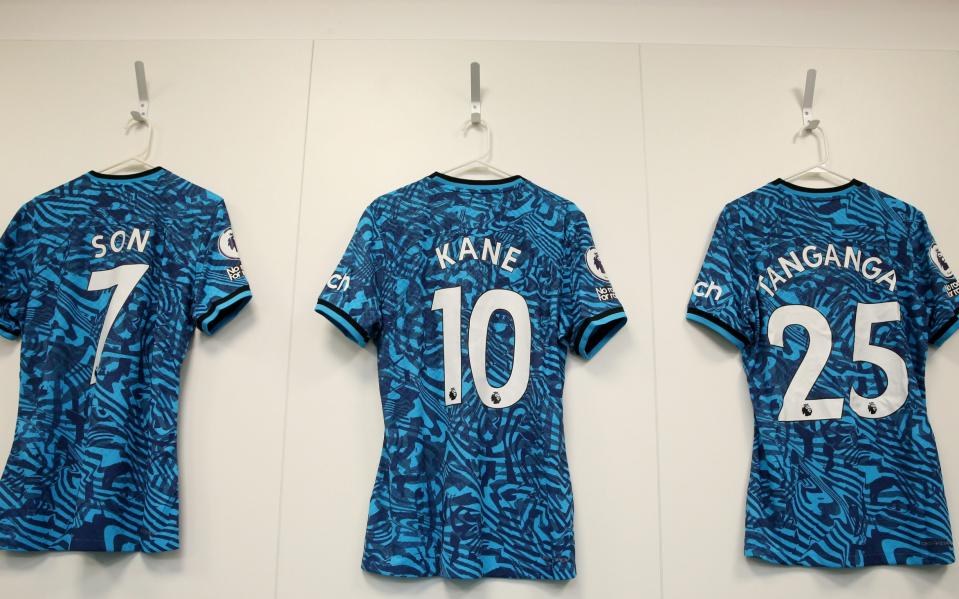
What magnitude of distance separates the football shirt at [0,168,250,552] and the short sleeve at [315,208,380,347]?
0.24 meters

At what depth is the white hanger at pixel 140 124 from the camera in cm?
183

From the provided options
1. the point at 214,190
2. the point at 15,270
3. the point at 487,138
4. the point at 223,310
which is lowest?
the point at 223,310

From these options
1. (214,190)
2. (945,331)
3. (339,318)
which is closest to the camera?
(339,318)

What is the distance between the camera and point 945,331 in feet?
5.41

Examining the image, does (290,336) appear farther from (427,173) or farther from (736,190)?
(736,190)

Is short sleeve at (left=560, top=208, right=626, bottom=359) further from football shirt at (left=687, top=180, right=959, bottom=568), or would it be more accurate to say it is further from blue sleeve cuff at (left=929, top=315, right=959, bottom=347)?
blue sleeve cuff at (left=929, top=315, right=959, bottom=347)

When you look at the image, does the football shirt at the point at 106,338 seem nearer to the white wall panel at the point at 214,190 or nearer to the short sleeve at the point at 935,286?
the white wall panel at the point at 214,190

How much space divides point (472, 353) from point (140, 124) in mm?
1161

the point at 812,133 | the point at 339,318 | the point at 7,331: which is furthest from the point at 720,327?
the point at 7,331

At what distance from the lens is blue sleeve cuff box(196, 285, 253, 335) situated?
1.61 meters

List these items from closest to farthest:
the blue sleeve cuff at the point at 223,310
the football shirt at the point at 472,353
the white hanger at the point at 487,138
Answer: the football shirt at the point at 472,353 < the blue sleeve cuff at the point at 223,310 < the white hanger at the point at 487,138

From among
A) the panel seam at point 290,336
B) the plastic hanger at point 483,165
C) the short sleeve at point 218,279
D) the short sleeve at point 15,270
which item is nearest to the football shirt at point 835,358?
the plastic hanger at point 483,165

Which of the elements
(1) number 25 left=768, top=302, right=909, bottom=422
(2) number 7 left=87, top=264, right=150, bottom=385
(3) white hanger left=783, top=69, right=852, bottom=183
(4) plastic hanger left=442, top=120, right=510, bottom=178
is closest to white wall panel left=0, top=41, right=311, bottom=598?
(2) number 7 left=87, top=264, right=150, bottom=385

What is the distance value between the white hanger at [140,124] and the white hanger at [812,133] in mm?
1750
